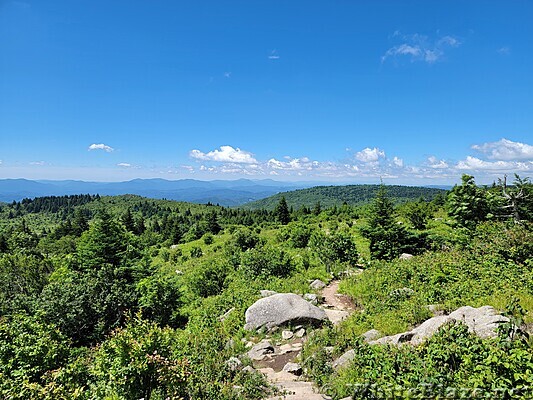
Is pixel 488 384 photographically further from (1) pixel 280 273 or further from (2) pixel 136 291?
(2) pixel 136 291

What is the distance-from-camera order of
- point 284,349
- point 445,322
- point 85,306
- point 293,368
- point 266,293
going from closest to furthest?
point 445,322 < point 293,368 < point 284,349 < point 266,293 < point 85,306

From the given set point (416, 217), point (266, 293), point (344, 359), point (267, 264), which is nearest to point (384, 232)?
point (267, 264)

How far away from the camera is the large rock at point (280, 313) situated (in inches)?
422

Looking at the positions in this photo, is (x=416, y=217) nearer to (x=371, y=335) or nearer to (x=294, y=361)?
(x=371, y=335)

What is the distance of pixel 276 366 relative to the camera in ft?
28.4

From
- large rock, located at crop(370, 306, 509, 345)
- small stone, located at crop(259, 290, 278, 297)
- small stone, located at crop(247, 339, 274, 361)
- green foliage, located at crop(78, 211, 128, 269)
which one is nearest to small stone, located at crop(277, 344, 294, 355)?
small stone, located at crop(247, 339, 274, 361)

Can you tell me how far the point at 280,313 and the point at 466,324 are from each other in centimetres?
592

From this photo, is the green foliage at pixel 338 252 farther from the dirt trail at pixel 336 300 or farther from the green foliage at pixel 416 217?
the green foliage at pixel 416 217

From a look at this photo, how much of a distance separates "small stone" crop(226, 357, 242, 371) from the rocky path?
62 centimetres

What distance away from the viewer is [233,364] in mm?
8289

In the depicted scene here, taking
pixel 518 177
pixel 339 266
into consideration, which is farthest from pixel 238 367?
pixel 518 177

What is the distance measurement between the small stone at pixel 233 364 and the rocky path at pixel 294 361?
62cm

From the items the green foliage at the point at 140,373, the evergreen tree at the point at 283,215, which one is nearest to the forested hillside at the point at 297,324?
the green foliage at the point at 140,373

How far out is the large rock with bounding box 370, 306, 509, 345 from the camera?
665 centimetres
